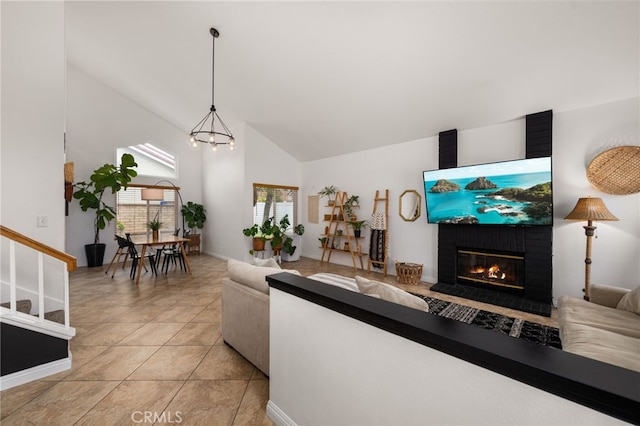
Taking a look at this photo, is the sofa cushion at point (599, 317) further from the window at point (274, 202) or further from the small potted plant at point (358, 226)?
the window at point (274, 202)

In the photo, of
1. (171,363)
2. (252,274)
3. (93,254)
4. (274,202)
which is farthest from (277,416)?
(93,254)

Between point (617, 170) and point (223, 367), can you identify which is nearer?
point (223, 367)

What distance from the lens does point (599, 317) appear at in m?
2.13

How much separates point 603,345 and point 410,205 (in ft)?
11.6

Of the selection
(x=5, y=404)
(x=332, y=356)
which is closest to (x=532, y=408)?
(x=332, y=356)

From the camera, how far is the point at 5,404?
1.89 m

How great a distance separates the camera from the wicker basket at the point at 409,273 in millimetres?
4680

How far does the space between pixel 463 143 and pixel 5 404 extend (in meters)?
5.77

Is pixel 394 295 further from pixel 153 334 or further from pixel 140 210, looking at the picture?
pixel 140 210

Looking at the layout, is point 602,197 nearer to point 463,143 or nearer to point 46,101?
point 463,143

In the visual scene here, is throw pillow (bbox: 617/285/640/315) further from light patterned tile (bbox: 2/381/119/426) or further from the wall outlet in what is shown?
the wall outlet

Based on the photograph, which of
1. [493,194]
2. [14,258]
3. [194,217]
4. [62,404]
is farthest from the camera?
[194,217]

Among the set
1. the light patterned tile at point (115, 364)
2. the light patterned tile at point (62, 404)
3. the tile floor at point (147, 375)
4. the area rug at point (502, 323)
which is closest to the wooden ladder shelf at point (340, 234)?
the area rug at point (502, 323)

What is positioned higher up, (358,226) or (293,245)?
(358,226)
